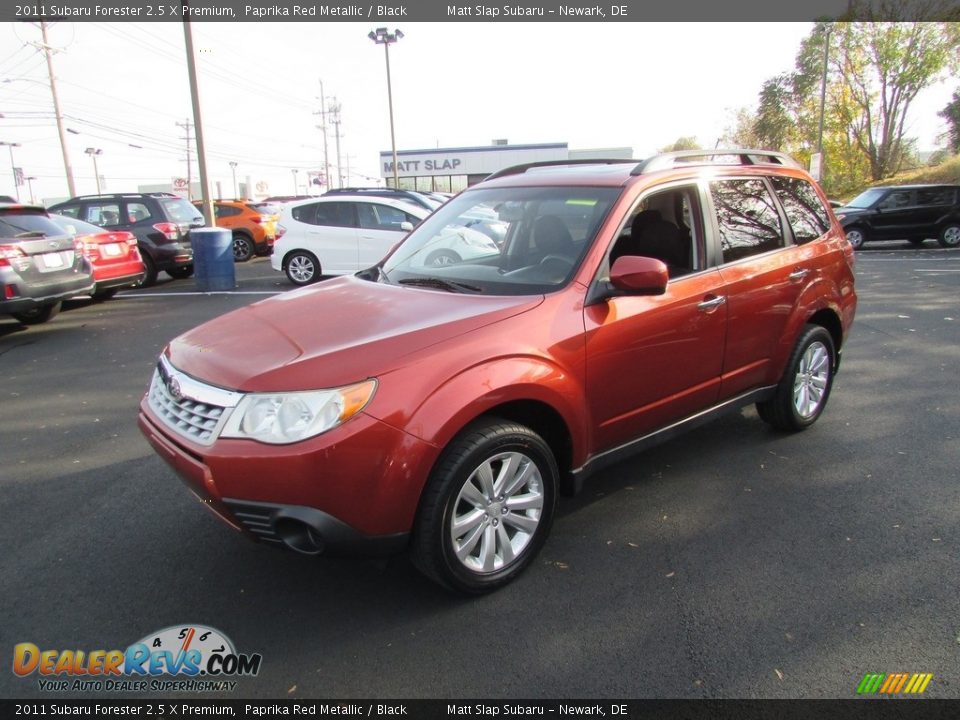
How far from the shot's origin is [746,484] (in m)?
3.90

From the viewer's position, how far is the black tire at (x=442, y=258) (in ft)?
12.4

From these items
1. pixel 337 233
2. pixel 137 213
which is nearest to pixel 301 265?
pixel 337 233

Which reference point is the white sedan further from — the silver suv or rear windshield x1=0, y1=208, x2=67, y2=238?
rear windshield x1=0, y1=208, x2=67, y2=238

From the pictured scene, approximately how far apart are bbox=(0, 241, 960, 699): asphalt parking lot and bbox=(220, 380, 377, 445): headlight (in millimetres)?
866

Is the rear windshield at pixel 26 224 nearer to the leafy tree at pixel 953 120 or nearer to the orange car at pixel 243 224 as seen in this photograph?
the orange car at pixel 243 224

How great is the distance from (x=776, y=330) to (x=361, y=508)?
2.92 meters

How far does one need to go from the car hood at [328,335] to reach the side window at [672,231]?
0.98 m

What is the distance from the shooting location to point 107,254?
10055 millimetres

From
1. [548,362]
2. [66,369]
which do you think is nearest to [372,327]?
[548,362]

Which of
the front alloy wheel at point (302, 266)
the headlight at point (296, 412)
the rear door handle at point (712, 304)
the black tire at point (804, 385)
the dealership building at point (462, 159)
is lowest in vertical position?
the black tire at point (804, 385)

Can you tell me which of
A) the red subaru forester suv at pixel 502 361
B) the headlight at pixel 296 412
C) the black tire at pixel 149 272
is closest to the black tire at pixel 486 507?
the red subaru forester suv at pixel 502 361

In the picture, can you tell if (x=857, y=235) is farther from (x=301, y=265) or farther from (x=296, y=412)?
(x=296, y=412)

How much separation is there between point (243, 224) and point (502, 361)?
1644 centimetres

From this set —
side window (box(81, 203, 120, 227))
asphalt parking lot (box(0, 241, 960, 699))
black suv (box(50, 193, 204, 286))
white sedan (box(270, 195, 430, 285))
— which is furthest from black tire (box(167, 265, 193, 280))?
asphalt parking lot (box(0, 241, 960, 699))
